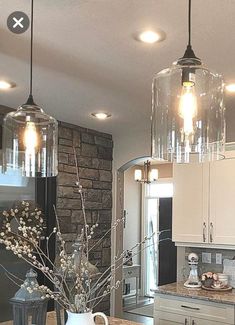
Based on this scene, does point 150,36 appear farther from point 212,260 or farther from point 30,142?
point 212,260

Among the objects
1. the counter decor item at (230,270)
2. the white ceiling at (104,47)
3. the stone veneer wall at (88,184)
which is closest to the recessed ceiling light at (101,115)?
the white ceiling at (104,47)

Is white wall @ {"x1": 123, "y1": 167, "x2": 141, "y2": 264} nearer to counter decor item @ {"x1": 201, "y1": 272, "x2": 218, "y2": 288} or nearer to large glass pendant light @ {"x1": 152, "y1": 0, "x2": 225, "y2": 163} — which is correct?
counter decor item @ {"x1": 201, "y1": 272, "x2": 218, "y2": 288}

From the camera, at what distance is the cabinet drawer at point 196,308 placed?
361 cm

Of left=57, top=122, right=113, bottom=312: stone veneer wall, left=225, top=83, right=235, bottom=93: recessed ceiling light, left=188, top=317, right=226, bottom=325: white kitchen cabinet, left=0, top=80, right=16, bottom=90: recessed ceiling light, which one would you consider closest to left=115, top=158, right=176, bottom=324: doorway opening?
left=57, top=122, right=113, bottom=312: stone veneer wall

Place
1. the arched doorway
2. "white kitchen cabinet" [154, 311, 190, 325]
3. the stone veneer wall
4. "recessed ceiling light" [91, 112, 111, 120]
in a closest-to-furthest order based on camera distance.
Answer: "white kitchen cabinet" [154, 311, 190, 325] < "recessed ceiling light" [91, 112, 111, 120] < the stone veneer wall < the arched doorway

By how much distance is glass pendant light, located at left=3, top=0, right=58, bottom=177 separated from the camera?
2.21 meters

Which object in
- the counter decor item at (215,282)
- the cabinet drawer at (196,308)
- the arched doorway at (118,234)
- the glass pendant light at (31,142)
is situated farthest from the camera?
the arched doorway at (118,234)

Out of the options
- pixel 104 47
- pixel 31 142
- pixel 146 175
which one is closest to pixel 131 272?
pixel 146 175

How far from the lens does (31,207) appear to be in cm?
448

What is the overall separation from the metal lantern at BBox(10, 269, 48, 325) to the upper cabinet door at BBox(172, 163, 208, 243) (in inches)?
91.8

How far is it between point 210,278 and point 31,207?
190 cm

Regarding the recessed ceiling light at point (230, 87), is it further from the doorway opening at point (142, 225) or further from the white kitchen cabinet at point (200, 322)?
the doorway opening at point (142, 225)

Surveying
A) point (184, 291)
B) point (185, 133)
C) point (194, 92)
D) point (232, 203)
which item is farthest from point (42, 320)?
point (232, 203)

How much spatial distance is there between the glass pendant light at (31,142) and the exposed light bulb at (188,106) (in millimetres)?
801
